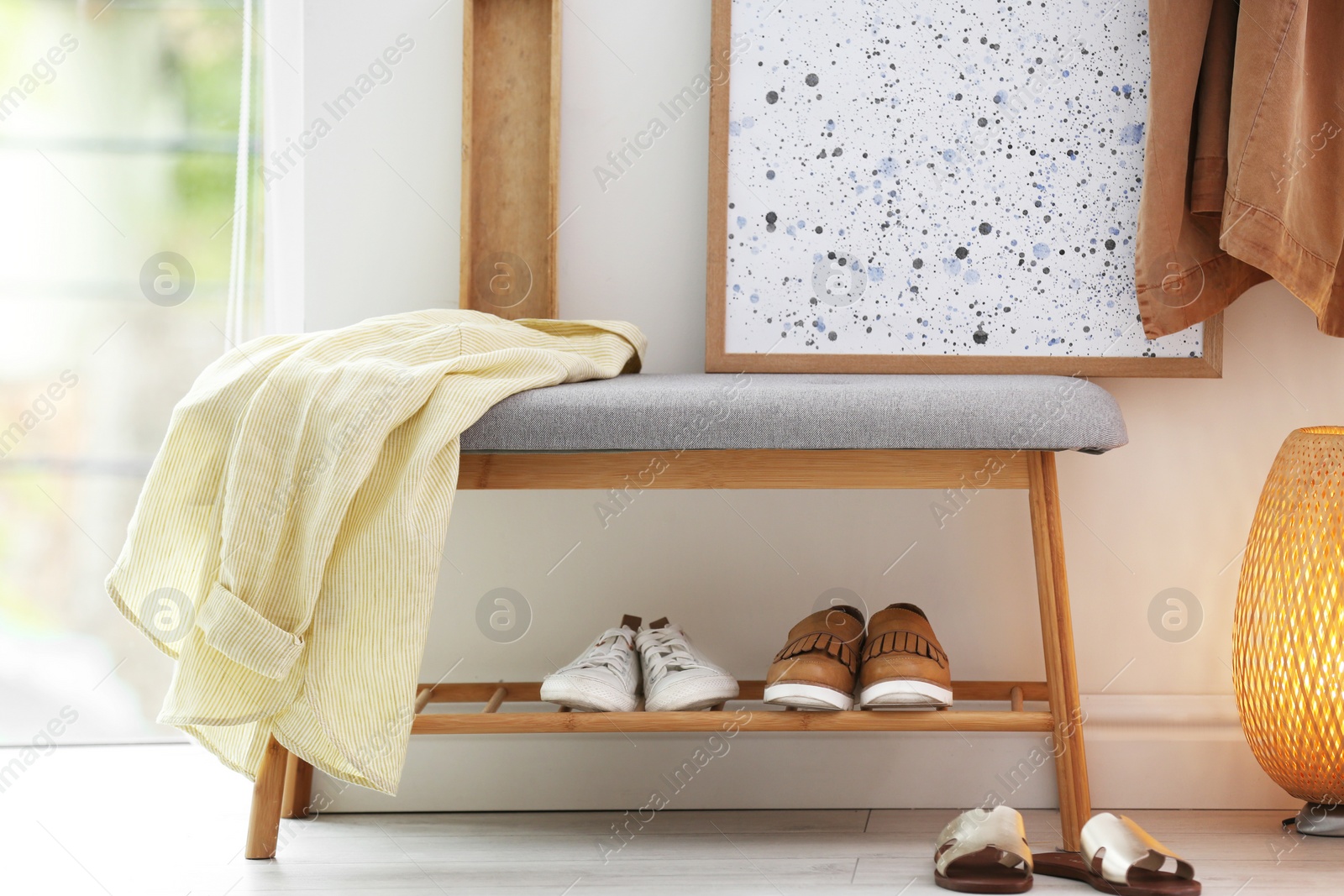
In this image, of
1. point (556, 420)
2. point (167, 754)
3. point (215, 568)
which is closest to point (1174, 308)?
point (556, 420)

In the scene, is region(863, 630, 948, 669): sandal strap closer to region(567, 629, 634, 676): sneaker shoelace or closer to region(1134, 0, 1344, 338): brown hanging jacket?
region(567, 629, 634, 676): sneaker shoelace

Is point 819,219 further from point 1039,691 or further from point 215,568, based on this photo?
point 215,568

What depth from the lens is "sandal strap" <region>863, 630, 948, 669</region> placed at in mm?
920

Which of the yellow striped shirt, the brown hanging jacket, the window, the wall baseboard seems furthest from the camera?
the window

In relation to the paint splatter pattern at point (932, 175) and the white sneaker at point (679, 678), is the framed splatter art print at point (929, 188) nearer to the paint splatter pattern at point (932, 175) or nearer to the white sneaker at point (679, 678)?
the paint splatter pattern at point (932, 175)

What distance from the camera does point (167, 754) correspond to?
4.25 ft

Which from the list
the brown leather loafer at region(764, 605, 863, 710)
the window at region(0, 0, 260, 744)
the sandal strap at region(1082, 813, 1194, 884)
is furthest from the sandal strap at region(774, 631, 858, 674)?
Answer: the window at region(0, 0, 260, 744)

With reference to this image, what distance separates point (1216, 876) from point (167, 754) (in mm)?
1308

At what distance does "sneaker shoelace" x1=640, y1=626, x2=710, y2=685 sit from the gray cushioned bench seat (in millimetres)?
256

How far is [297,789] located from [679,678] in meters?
0.50

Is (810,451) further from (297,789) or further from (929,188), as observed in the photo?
(297,789)

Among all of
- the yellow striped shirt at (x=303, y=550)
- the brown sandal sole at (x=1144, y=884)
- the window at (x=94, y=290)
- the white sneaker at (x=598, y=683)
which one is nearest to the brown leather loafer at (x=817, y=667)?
the white sneaker at (x=598, y=683)

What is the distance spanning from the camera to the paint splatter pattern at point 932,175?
116 cm

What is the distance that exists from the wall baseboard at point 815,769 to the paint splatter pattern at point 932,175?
49 cm
